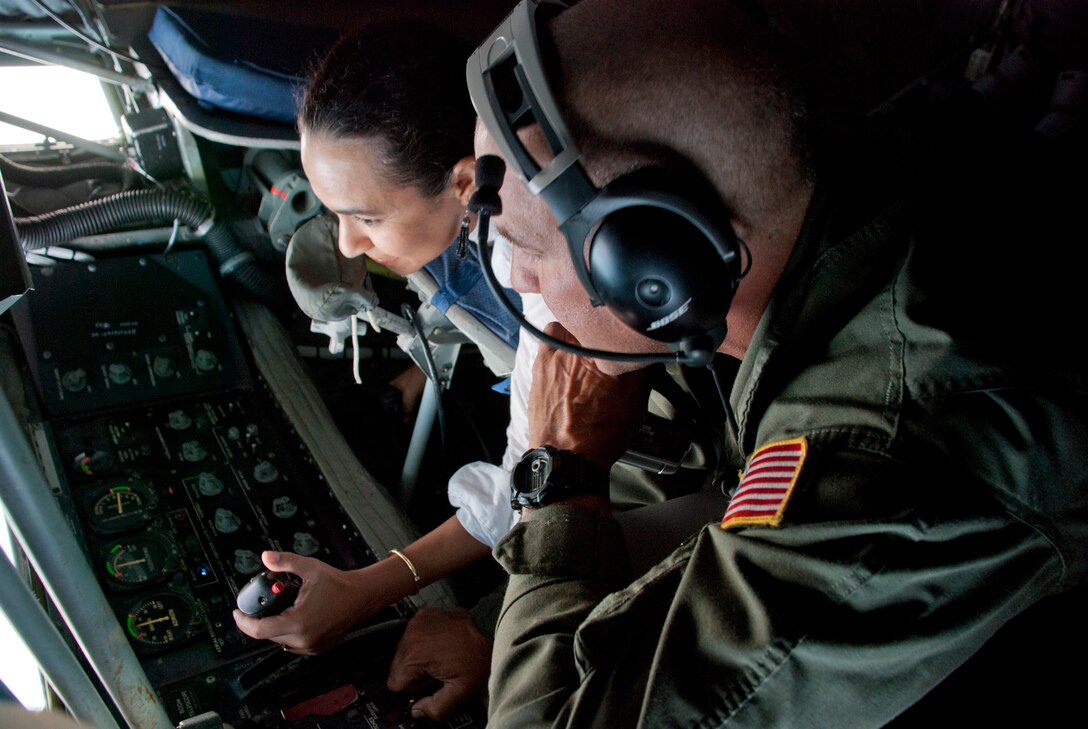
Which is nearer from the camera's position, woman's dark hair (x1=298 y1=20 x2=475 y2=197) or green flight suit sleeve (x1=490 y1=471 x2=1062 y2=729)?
green flight suit sleeve (x1=490 y1=471 x2=1062 y2=729)

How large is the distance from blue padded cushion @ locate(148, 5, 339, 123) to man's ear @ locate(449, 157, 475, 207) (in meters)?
0.47

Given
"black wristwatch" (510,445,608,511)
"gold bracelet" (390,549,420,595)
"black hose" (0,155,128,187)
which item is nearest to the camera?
"black wristwatch" (510,445,608,511)

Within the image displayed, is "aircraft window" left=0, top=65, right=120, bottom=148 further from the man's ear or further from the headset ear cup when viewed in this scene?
the headset ear cup

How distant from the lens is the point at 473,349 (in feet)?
6.33

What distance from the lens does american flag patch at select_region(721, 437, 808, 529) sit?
0.69 meters

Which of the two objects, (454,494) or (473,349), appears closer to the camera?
(454,494)

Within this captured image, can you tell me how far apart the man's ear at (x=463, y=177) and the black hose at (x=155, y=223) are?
26.1 inches

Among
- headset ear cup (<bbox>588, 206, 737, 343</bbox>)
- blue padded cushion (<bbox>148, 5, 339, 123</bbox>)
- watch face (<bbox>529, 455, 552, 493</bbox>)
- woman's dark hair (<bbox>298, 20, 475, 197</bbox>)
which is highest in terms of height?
blue padded cushion (<bbox>148, 5, 339, 123</bbox>)

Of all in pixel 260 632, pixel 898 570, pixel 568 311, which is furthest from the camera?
pixel 260 632

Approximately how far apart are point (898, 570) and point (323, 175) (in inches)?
42.7

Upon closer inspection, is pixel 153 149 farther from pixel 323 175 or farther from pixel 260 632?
pixel 260 632

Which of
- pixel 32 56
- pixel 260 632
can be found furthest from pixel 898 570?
pixel 32 56

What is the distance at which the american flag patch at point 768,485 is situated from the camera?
0.69 meters

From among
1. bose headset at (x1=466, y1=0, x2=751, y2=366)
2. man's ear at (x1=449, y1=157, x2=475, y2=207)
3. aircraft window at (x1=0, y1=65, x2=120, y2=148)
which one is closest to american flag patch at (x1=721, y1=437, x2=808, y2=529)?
bose headset at (x1=466, y1=0, x2=751, y2=366)
